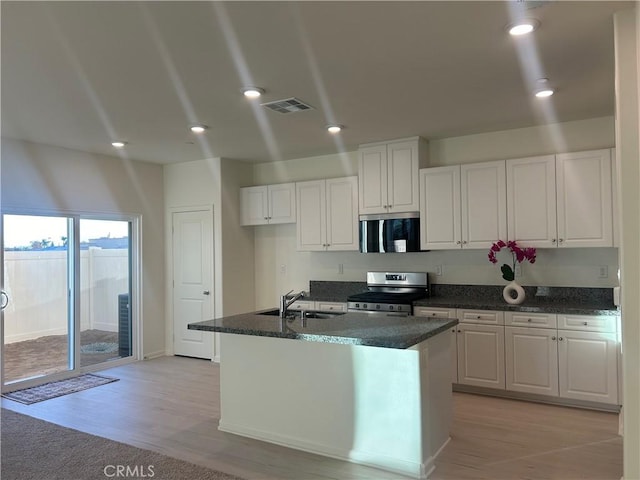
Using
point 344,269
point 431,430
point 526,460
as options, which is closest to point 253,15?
point 431,430

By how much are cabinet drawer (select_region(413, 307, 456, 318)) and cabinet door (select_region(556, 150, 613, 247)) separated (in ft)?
3.86

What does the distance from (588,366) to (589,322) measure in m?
0.38

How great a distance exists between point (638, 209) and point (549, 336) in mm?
2132

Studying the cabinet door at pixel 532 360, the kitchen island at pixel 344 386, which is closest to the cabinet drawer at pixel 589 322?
the cabinet door at pixel 532 360

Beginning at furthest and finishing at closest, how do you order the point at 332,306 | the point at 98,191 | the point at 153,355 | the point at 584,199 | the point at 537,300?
the point at 153,355, the point at 98,191, the point at 332,306, the point at 537,300, the point at 584,199

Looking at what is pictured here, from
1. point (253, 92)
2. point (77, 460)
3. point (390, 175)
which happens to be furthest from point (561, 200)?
point (77, 460)

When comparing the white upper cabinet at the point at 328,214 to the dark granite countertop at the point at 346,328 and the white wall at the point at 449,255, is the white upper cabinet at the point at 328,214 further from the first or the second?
the dark granite countertop at the point at 346,328

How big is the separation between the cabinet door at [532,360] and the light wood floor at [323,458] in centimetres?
17

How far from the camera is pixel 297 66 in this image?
10.2 feet

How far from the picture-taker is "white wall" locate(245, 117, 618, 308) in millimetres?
4602

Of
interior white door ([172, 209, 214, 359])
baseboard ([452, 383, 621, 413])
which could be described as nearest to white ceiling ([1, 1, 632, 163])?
interior white door ([172, 209, 214, 359])

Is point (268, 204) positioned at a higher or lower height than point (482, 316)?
higher

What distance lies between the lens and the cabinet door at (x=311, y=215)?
18.9 ft

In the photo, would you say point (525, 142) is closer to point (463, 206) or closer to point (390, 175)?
point (463, 206)
